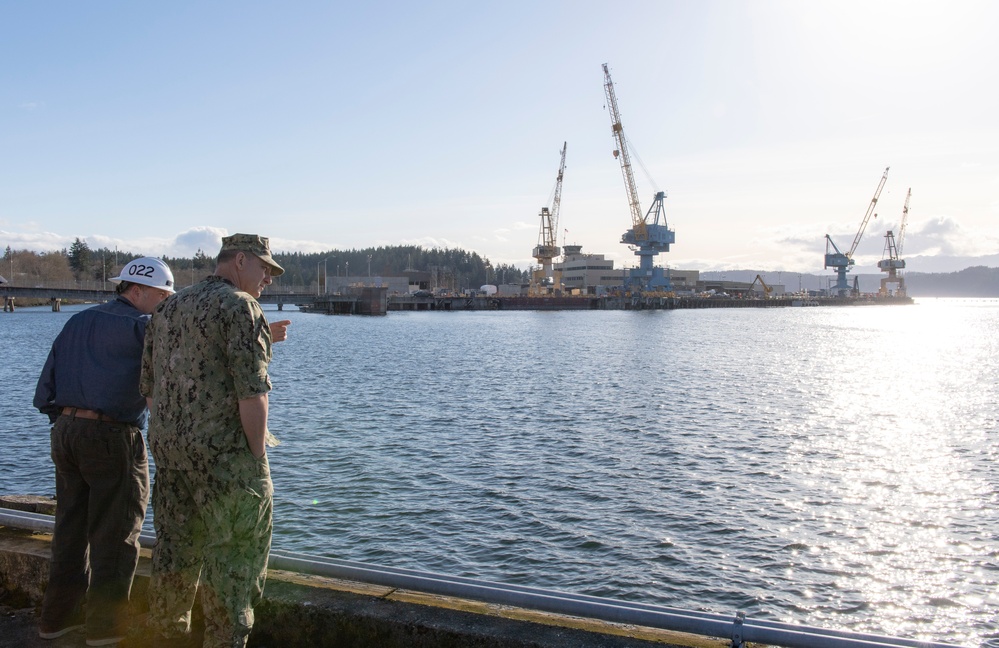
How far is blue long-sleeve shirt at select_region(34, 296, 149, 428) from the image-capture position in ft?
13.5

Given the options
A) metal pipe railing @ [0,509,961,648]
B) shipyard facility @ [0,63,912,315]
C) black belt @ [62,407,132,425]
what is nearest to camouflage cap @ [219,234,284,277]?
black belt @ [62,407,132,425]

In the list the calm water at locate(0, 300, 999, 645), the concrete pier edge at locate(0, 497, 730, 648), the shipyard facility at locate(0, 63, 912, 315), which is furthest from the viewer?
the shipyard facility at locate(0, 63, 912, 315)

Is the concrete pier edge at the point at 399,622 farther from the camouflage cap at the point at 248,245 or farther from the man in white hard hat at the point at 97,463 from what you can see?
the camouflage cap at the point at 248,245

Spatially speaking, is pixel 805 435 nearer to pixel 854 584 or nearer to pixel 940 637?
pixel 854 584

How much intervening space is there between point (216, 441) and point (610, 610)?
2.06 meters

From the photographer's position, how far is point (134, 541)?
423 centimetres

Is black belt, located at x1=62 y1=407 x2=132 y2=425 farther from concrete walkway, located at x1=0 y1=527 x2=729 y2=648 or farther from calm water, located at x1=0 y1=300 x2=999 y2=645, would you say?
calm water, located at x1=0 y1=300 x2=999 y2=645

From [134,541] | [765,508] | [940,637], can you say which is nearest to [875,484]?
[765,508]

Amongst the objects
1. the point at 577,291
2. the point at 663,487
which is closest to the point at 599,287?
the point at 577,291

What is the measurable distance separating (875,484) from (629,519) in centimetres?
577

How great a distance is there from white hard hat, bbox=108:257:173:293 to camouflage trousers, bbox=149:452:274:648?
4.06ft

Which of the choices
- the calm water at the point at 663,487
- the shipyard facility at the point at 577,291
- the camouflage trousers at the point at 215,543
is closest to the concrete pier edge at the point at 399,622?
the camouflage trousers at the point at 215,543

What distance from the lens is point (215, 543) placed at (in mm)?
3504

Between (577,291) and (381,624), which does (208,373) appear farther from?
(577,291)
